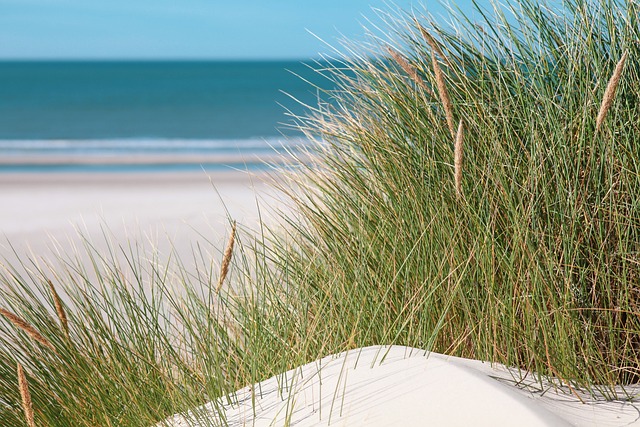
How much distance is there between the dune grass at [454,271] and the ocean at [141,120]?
467 millimetres

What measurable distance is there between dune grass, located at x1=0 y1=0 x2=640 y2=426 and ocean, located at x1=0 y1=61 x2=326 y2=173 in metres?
0.47

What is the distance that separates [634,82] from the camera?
2070 millimetres

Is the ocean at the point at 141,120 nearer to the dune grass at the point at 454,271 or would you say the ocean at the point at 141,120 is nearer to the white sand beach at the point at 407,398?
the dune grass at the point at 454,271

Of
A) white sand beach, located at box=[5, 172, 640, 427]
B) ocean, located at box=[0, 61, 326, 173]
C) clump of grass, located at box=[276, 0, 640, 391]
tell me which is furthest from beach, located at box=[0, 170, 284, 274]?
white sand beach, located at box=[5, 172, 640, 427]

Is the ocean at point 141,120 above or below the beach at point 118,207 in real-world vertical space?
above

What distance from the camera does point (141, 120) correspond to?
2853cm

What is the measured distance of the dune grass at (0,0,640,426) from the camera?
68.1 inches

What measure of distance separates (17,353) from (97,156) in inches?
607

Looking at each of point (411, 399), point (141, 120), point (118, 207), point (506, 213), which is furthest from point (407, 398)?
point (141, 120)

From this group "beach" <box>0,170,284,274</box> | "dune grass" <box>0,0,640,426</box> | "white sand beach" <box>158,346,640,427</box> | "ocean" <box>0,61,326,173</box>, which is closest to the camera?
"white sand beach" <box>158,346,640,427</box>

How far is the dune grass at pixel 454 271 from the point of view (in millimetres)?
1729

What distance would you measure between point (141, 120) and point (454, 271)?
28.2m

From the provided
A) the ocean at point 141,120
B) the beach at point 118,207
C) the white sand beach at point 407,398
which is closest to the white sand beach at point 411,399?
the white sand beach at point 407,398

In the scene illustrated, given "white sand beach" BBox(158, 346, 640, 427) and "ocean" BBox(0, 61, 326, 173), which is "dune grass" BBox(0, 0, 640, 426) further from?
"ocean" BBox(0, 61, 326, 173)
